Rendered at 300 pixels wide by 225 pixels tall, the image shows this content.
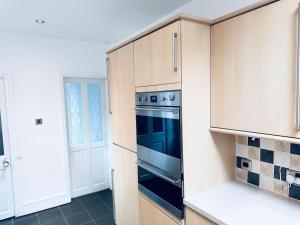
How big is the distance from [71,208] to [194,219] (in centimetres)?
241

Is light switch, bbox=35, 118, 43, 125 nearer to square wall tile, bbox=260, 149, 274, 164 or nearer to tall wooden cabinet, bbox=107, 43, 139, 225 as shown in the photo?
tall wooden cabinet, bbox=107, 43, 139, 225

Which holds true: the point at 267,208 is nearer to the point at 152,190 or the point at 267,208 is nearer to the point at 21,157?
the point at 152,190

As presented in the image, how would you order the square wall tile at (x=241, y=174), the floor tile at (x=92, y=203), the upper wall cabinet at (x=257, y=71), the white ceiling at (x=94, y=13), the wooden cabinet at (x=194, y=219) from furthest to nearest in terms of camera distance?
the floor tile at (x=92, y=203) → the white ceiling at (x=94, y=13) → the square wall tile at (x=241, y=174) → the wooden cabinet at (x=194, y=219) → the upper wall cabinet at (x=257, y=71)

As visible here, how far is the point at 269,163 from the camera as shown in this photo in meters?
1.66

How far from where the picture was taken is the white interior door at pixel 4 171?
2959 millimetres

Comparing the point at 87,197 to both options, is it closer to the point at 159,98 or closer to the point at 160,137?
the point at 160,137

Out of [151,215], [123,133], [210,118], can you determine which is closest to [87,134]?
[123,133]

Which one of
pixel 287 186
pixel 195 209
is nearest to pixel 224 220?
pixel 195 209

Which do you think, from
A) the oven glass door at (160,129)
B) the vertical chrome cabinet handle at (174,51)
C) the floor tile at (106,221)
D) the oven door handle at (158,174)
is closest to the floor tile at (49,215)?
the floor tile at (106,221)

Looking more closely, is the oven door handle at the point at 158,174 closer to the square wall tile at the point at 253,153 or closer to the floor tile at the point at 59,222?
the square wall tile at the point at 253,153

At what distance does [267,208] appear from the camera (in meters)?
1.44

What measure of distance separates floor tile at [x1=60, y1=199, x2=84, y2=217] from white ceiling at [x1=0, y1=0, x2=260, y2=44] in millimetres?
2534

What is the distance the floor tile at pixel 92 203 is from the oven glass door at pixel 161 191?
1.59 m

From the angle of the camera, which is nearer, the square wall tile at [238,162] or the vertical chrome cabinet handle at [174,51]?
the vertical chrome cabinet handle at [174,51]
